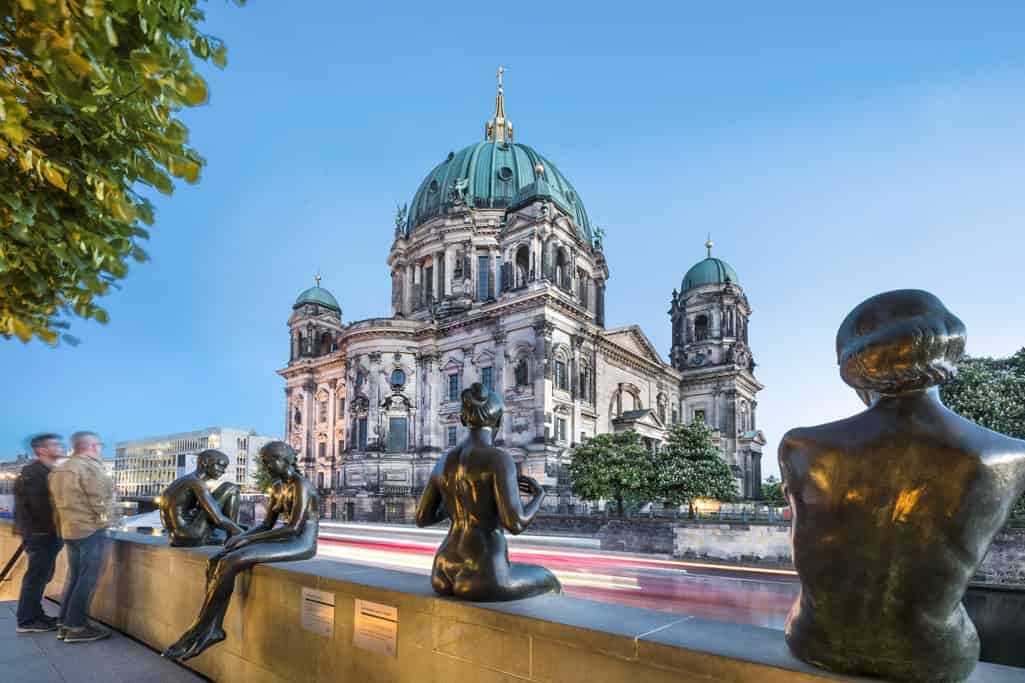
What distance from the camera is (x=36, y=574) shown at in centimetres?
790

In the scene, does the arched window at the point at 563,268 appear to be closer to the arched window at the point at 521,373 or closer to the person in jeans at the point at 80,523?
the arched window at the point at 521,373

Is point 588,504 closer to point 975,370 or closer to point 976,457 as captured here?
point 975,370

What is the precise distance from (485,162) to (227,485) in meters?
60.5

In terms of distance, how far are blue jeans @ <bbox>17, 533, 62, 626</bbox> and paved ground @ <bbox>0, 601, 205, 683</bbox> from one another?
26 cm

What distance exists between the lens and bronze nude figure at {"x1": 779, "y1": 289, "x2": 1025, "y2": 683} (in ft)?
7.16

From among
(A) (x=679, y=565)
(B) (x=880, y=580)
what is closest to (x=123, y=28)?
(B) (x=880, y=580)

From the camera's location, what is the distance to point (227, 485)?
23.3 ft

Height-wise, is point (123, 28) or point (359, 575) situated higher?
point (123, 28)

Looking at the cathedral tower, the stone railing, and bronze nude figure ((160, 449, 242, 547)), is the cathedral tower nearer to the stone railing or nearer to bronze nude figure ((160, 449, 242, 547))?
bronze nude figure ((160, 449, 242, 547))

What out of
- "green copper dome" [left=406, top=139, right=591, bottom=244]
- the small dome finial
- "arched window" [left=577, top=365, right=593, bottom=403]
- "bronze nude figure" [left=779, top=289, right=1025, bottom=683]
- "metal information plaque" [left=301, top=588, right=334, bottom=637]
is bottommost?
"metal information plaque" [left=301, top=588, right=334, bottom=637]

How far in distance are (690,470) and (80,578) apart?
33.8 meters

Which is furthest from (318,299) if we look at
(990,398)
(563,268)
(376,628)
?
(376,628)

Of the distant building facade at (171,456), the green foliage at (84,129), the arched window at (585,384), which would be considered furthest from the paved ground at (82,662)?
the distant building facade at (171,456)

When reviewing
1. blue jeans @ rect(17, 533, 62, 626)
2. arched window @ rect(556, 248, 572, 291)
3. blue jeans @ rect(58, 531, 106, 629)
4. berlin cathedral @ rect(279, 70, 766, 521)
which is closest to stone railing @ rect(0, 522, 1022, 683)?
blue jeans @ rect(58, 531, 106, 629)
